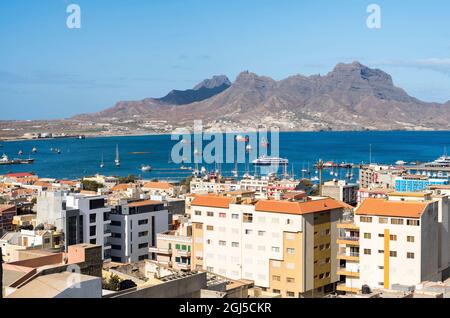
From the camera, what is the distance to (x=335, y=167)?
3039cm

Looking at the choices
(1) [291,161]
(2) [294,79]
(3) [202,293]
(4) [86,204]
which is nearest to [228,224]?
(4) [86,204]

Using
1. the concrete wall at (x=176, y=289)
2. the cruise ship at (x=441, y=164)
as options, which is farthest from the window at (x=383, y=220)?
the cruise ship at (x=441, y=164)

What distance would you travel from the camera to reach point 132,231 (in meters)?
8.09

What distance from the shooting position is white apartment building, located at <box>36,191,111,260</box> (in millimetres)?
7555

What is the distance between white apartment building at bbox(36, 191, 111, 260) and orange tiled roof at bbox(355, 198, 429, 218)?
325cm

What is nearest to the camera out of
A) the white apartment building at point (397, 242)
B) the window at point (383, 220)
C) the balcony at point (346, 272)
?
the white apartment building at point (397, 242)

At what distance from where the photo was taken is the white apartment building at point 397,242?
5559 mm

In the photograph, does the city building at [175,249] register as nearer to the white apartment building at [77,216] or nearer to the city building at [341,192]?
the white apartment building at [77,216]

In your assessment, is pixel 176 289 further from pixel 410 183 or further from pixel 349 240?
pixel 410 183

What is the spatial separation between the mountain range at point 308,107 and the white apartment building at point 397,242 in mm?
61260

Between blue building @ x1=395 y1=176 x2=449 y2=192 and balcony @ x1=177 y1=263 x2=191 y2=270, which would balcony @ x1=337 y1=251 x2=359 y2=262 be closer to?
balcony @ x1=177 y1=263 x2=191 y2=270

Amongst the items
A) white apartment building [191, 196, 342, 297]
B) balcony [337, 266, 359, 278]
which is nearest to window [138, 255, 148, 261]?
white apartment building [191, 196, 342, 297]

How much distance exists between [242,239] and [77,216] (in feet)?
6.87
